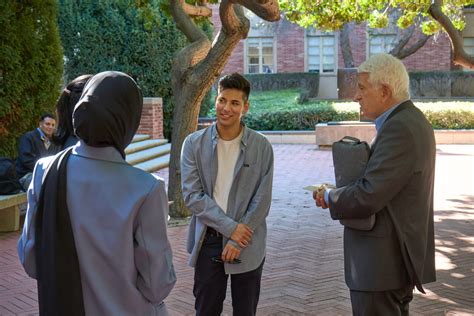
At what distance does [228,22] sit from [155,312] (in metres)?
6.57

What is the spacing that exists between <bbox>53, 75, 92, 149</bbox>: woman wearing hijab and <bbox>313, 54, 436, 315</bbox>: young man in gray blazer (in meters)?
1.27

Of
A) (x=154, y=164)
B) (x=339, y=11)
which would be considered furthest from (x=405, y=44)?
(x=339, y=11)

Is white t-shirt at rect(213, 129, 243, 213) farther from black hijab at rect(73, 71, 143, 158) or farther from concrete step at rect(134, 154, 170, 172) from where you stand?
concrete step at rect(134, 154, 170, 172)

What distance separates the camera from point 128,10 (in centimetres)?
1856

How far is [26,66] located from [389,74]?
7903 mm

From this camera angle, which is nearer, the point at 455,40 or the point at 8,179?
the point at 8,179

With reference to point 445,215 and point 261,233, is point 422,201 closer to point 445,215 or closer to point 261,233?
point 261,233

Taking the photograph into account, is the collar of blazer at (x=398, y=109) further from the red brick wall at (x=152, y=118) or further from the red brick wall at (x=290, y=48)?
the red brick wall at (x=290, y=48)

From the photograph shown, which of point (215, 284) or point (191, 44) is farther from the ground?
point (191, 44)

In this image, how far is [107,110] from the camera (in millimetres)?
2393

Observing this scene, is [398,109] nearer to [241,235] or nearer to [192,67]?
[241,235]

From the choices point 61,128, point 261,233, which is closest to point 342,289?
point 261,233

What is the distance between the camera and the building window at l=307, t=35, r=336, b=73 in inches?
1362

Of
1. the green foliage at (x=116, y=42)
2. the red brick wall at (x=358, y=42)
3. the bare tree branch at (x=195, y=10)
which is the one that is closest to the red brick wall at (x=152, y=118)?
the green foliage at (x=116, y=42)
